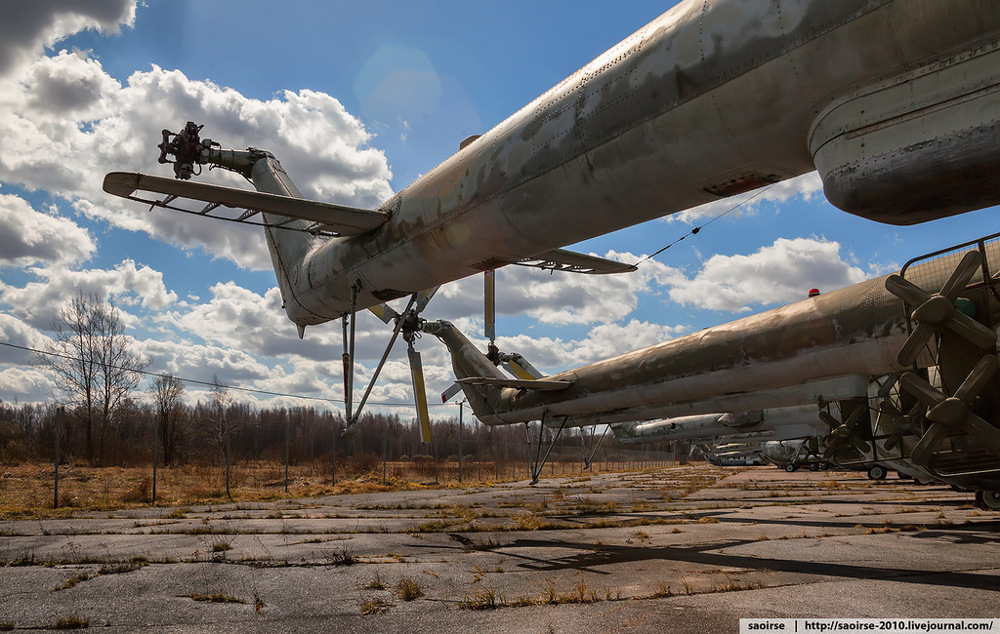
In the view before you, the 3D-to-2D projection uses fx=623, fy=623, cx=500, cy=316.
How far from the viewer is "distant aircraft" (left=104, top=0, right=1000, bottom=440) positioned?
4.42 m

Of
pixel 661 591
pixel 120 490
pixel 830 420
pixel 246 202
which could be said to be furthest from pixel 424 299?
pixel 120 490

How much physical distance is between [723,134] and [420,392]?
44.8 feet

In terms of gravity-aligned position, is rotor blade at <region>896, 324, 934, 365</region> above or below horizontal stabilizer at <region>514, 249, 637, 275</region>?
below

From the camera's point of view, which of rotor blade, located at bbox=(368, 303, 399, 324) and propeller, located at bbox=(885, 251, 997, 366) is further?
rotor blade, located at bbox=(368, 303, 399, 324)

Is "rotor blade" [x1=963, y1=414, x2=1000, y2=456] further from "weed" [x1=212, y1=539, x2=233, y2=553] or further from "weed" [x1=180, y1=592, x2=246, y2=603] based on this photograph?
"weed" [x1=212, y1=539, x2=233, y2=553]

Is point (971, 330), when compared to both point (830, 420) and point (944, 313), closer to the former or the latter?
point (944, 313)

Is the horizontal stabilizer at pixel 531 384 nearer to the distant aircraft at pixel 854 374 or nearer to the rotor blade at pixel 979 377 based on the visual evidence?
the distant aircraft at pixel 854 374

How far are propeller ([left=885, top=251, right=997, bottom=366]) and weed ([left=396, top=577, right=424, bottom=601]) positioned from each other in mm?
4392

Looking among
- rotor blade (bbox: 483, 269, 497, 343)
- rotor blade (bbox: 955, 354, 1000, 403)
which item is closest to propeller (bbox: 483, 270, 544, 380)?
rotor blade (bbox: 483, 269, 497, 343)

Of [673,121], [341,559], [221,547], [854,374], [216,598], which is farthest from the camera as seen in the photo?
[854,374]

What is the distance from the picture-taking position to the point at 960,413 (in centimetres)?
432

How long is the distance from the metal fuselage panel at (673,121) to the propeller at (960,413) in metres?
2.30

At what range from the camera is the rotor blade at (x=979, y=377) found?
4309mm

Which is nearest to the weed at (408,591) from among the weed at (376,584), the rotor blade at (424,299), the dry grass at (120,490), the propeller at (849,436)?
the weed at (376,584)
